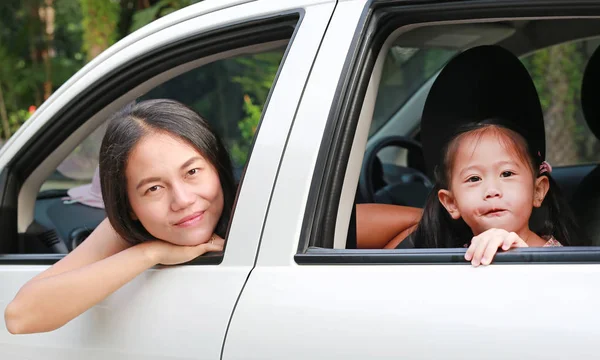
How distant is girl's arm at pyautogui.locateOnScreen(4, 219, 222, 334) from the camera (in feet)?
5.96

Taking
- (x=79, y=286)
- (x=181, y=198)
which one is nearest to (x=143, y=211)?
(x=181, y=198)

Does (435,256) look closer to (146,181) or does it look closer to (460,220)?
(460,220)

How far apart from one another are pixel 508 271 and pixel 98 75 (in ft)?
4.09

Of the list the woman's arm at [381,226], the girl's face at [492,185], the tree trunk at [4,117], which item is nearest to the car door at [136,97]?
the girl's face at [492,185]

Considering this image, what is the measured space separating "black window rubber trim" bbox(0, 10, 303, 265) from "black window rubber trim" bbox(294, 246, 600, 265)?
0.87 ft

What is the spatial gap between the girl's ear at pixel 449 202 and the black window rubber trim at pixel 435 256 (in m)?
0.43

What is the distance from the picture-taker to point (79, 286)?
5.96 feet

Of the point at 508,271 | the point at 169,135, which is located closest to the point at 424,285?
the point at 508,271

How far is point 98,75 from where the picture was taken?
220cm

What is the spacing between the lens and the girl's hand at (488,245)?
4.93 ft

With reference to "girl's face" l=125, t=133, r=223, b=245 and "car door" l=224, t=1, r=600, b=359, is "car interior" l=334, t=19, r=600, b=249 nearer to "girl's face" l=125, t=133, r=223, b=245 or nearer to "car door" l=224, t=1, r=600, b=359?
"car door" l=224, t=1, r=600, b=359

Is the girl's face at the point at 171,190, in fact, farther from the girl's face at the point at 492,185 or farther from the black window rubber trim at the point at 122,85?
the girl's face at the point at 492,185

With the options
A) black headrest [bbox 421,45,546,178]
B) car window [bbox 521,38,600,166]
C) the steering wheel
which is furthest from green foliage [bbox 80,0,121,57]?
black headrest [bbox 421,45,546,178]

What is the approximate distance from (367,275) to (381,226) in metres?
0.78
